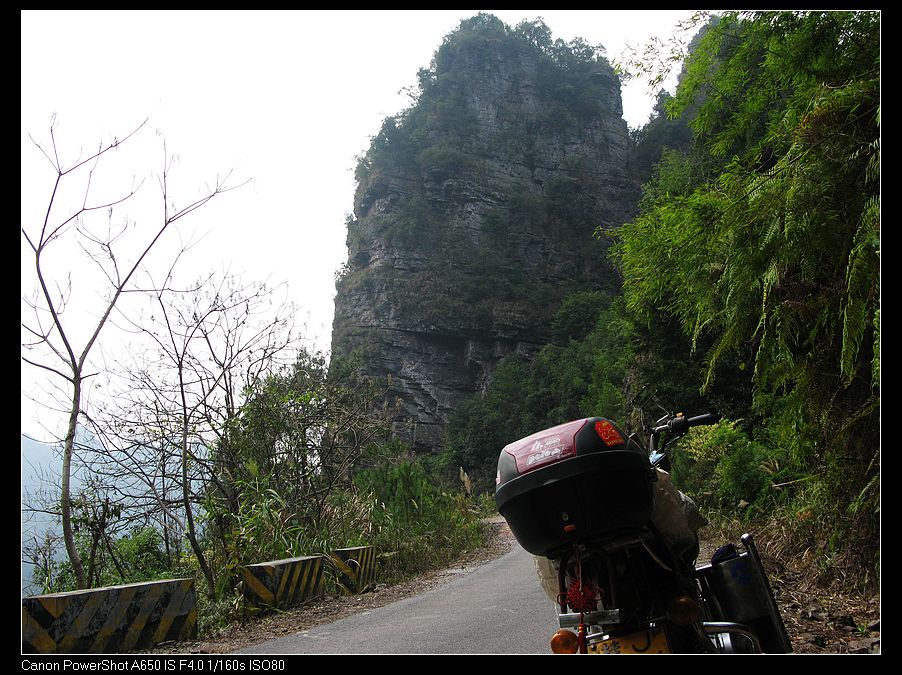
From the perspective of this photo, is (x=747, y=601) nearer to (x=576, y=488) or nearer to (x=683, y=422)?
(x=683, y=422)

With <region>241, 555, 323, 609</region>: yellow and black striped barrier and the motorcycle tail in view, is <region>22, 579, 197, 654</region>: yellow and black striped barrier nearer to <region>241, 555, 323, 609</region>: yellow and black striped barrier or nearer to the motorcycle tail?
<region>241, 555, 323, 609</region>: yellow and black striped barrier

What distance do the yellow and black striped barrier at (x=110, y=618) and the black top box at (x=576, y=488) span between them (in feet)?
9.44

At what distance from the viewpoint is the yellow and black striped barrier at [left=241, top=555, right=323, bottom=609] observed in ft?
17.6

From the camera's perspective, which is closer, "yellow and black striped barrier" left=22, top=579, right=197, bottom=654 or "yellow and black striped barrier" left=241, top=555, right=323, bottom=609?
"yellow and black striped barrier" left=22, top=579, right=197, bottom=654

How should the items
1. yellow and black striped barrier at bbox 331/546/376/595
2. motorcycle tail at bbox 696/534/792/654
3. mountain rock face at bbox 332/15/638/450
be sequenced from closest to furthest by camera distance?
motorcycle tail at bbox 696/534/792/654 < yellow and black striped barrier at bbox 331/546/376/595 < mountain rock face at bbox 332/15/638/450

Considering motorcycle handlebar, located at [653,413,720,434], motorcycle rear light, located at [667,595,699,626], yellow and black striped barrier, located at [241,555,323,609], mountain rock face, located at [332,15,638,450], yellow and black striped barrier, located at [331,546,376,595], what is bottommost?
yellow and black striped barrier, located at [331,546,376,595]

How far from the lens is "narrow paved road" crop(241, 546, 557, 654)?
3.77 metres

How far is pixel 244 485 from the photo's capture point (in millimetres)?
7094

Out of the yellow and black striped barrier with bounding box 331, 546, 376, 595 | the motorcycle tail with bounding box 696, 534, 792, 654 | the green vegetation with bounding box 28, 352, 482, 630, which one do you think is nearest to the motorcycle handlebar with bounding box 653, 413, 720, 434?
the motorcycle tail with bounding box 696, 534, 792, 654

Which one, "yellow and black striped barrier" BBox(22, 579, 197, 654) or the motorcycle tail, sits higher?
"yellow and black striped barrier" BBox(22, 579, 197, 654)

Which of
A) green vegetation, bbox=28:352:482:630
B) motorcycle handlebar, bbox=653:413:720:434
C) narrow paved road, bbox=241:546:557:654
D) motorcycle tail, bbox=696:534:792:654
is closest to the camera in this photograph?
motorcycle tail, bbox=696:534:792:654

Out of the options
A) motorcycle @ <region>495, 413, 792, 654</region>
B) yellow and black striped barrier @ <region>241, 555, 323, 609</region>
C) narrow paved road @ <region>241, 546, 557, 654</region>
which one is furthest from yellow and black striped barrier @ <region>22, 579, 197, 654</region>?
motorcycle @ <region>495, 413, 792, 654</region>

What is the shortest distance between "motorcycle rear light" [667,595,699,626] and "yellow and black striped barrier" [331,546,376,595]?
4984 mm

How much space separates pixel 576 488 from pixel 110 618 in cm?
318
